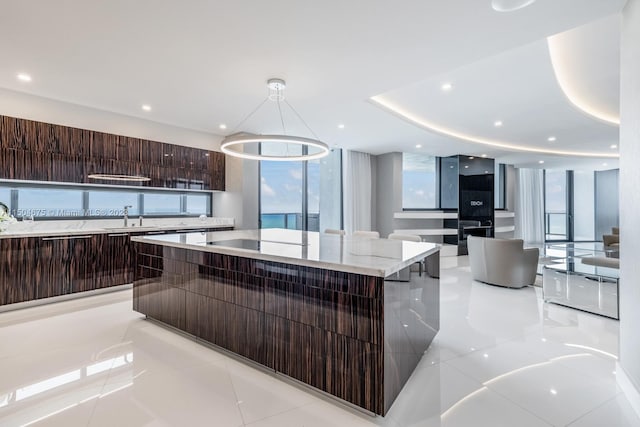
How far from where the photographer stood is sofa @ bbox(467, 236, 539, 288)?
14.1ft

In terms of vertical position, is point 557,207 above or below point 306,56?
below

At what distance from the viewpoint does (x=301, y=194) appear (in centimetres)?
697

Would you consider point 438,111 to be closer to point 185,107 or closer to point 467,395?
point 185,107

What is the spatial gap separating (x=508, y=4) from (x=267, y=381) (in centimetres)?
301

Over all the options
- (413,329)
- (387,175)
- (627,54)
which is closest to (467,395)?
(413,329)

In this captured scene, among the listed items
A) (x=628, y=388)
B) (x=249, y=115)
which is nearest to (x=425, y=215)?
(x=249, y=115)

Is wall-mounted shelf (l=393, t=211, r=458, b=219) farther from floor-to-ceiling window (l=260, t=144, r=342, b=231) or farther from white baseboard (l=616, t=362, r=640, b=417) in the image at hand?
white baseboard (l=616, t=362, r=640, b=417)

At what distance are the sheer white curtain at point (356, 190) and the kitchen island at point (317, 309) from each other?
4774mm

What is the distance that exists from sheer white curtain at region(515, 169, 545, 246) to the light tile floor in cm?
765

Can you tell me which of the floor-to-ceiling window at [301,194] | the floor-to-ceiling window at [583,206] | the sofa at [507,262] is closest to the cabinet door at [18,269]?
the floor-to-ceiling window at [301,194]

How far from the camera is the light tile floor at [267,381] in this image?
66.7 inches

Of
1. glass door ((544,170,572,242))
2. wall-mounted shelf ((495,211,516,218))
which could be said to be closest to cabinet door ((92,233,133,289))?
wall-mounted shelf ((495,211,516,218))

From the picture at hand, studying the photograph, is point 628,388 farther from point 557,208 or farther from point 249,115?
point 557,208

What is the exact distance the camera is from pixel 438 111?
4.82 meters
